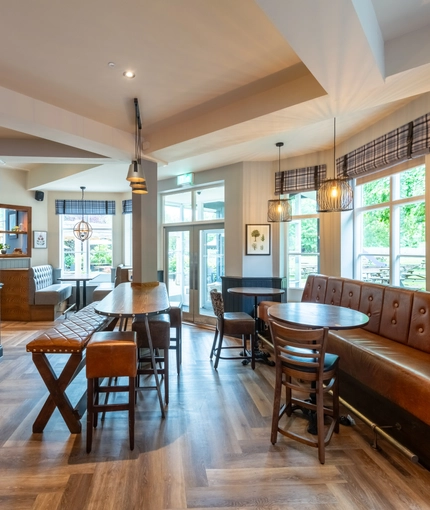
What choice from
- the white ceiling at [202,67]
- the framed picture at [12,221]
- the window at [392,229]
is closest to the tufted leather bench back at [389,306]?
the window at [392,229]

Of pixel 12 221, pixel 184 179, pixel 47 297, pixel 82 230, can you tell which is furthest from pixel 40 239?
pixel 184 179

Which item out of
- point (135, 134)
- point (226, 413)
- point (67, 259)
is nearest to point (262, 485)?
point (226, 413)

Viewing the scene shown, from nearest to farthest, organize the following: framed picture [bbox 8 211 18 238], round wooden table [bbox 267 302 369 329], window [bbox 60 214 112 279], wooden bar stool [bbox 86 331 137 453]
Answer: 1. wooden bar stool [bbox 86 331 137 453]
2. round wooden table [bbox 267 302 369 329]
3. framed picture [bbox 8 211 18 238]
4. window [bbox 60 214 112 279]

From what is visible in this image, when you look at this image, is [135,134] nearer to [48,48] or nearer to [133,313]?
[48,48]

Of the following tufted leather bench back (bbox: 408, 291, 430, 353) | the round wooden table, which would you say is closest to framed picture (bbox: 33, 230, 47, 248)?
the round wooden table

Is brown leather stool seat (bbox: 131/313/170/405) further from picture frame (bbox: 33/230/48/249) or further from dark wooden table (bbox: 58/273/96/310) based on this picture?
picture frame (bbox: 33/230/48/249)

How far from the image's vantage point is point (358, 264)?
4.31 metres

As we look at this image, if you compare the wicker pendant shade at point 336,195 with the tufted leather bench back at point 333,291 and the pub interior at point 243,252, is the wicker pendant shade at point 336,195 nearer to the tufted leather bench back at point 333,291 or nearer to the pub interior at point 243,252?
the pub interior at point 243,252

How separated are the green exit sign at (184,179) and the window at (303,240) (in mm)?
1918

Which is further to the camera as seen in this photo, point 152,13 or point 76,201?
point 76,201

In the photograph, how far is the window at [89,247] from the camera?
737 centimetres

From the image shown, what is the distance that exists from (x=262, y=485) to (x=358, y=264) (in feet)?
10.9

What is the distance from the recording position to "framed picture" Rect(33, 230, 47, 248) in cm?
686

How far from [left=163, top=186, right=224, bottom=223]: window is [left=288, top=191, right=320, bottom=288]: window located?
133 centimetres
